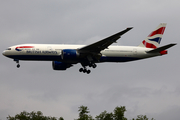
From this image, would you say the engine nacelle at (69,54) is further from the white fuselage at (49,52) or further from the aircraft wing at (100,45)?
the white fuselage at (49,52)

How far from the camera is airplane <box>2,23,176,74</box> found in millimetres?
45812

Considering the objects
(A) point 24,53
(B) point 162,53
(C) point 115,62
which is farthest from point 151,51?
(A) point 24,53

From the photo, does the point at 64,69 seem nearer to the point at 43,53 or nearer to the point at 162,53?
the point at 43,53

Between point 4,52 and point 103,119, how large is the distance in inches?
683

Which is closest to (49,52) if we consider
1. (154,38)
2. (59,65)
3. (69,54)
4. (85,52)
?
(69,54)

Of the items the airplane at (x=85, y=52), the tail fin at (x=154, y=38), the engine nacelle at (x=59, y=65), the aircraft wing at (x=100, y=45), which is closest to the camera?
the aircraft wing at (x=100, y=45)

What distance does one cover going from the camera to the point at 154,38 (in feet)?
178

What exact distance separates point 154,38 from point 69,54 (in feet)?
52.8

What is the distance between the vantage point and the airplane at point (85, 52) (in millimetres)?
45812

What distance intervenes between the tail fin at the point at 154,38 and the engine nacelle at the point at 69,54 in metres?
12.2

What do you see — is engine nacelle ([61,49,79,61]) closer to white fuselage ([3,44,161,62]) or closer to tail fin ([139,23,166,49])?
white fuselage ([3,44,161,62])

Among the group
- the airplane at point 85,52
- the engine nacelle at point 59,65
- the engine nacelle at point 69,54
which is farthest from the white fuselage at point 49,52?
the engine nacelle at point 59,65

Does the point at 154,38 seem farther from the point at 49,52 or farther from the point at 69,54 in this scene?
the point at 49,52

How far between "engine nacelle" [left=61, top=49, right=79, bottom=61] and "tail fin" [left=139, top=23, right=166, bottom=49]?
12181 mm
